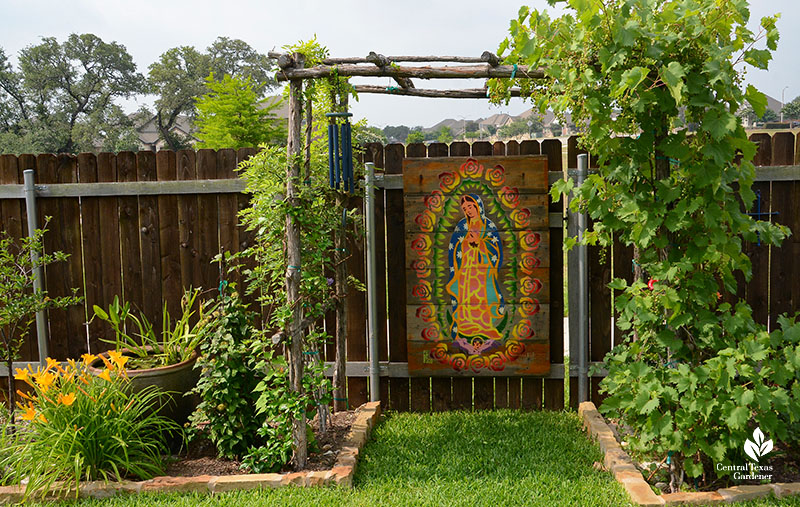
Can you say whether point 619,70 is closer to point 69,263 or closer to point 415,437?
point 415,437

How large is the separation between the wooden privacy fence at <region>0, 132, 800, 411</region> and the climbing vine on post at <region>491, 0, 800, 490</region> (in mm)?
1235

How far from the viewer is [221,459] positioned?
381cm

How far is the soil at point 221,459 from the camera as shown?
364cm

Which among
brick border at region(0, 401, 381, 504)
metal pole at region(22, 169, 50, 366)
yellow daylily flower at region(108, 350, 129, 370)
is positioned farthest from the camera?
metal pole at region(22, 169, 50, 366)

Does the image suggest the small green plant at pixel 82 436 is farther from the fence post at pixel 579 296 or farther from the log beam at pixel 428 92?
the fence post at pixel 579 296

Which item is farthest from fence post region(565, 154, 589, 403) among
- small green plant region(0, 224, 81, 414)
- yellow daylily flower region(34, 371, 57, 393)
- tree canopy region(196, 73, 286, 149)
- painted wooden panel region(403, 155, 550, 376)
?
tree canopy region(196, 73, 286, 149)

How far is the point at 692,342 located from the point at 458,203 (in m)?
1.79

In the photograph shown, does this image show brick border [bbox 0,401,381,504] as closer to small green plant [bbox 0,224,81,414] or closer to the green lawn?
the green lawn

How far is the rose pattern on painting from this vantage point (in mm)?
4453

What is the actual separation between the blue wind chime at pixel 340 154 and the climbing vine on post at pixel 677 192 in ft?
3.68

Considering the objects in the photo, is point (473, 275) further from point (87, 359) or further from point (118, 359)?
point (87, 359)

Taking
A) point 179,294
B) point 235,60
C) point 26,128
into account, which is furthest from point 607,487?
point 235,60

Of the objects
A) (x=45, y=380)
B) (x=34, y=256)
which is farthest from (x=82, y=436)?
(x=34, y=256)

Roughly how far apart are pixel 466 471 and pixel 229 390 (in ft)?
4.48
